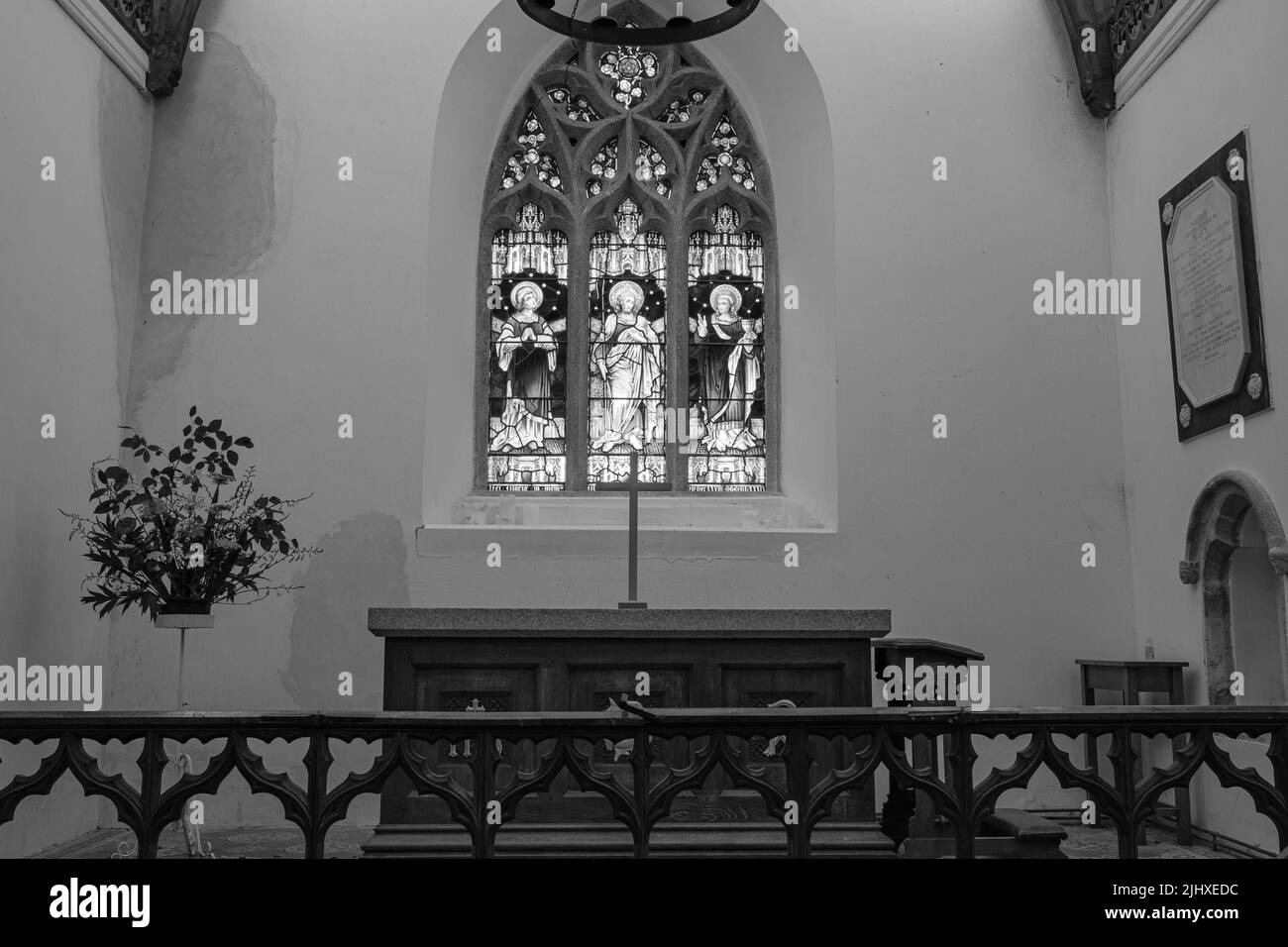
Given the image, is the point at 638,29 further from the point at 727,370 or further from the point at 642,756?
the point at 727,370

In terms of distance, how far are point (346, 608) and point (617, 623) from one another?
3.12 metres

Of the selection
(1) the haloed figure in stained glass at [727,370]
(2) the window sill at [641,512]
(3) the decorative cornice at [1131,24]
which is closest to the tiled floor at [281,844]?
(2) the window sill at [641,512]

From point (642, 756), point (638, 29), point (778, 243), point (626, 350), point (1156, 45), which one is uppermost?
point (1156, 45)

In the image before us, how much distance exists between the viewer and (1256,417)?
621cm

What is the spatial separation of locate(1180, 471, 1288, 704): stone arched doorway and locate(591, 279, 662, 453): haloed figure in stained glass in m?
3.45

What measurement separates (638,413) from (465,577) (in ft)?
5.79

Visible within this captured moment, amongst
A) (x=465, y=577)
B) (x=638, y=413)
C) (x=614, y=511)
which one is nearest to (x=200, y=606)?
(x=465, y=577)

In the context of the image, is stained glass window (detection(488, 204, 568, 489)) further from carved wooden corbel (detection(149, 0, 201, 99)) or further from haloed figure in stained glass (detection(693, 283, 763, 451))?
carved wooden corbel (detection(149, 0, 201, 99))

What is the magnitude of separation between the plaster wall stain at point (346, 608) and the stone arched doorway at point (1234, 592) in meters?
4.36

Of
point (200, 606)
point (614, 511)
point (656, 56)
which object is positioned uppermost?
point (656, 56)

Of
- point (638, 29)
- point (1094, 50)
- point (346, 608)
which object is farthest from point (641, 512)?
point (1094, 50)

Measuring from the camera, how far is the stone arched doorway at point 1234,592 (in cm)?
650

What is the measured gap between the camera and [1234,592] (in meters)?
6.69
